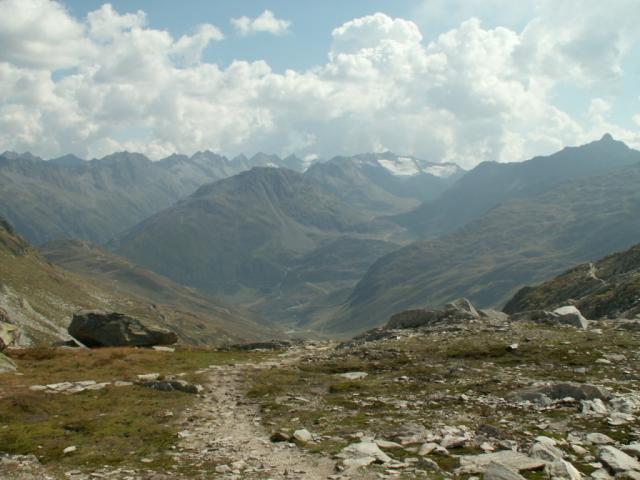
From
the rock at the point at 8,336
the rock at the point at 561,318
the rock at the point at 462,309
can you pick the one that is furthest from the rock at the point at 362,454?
the rock at the point at 8,336

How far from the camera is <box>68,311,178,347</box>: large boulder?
173 ft

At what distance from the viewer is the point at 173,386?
2970cm

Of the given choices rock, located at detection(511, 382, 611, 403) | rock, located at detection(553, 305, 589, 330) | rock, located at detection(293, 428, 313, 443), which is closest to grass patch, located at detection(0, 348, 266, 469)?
rock, located at detection(293, 428, 313, 443)

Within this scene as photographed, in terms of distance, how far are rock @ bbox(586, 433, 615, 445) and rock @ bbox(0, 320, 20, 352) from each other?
4067 cm

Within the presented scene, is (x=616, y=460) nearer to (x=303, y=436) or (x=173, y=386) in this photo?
(x=303, y=436)

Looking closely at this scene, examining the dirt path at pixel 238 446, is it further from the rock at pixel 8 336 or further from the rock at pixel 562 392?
the rock at pixel 8 336

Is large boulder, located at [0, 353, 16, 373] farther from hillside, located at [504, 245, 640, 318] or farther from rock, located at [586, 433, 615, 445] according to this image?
hillside, located at [504, 245, 640, 318]

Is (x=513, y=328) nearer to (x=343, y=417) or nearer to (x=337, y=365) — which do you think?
(x=337, y=365)

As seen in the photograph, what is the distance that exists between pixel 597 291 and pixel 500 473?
177 feet

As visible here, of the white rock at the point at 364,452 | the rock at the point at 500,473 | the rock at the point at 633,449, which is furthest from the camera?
the white rock at the point at 364,452

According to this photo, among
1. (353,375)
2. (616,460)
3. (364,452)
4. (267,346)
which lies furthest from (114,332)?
(616,460)

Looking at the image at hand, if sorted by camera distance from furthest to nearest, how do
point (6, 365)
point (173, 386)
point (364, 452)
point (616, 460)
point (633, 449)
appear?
point (6, 365), point (173, 386), point (364, 452), point (633, 449), point (616, 460)

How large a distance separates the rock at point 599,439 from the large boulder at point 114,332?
141ft

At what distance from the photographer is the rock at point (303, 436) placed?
19.8 m
